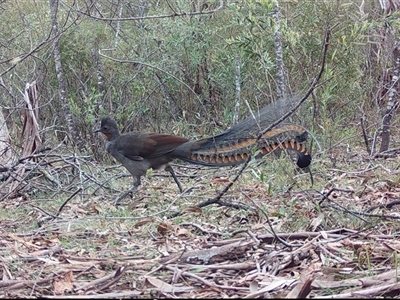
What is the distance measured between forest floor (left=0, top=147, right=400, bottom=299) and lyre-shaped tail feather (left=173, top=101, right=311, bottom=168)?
283 millimetres

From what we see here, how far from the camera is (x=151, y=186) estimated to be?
6.26 metres

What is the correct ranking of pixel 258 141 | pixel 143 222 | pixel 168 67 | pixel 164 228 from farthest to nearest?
pixel 168 67 → pixel 258 141 → pixel 143 222 → pixel 164 228

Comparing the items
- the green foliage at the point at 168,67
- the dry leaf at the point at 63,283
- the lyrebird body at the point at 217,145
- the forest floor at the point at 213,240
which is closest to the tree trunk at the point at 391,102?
the green foliage at the point at 168,67

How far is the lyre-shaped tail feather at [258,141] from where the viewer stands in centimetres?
477

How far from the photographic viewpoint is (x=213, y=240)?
3.73m

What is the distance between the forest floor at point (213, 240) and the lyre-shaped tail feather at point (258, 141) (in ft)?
0.93

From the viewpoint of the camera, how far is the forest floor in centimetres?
278

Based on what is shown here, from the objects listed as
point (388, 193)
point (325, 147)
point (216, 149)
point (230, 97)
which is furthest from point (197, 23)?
point (388, 193)

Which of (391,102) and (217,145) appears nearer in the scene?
(217,145)

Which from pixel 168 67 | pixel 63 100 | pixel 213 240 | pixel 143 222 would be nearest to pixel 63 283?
pixel 213 240

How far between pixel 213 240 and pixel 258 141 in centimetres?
120

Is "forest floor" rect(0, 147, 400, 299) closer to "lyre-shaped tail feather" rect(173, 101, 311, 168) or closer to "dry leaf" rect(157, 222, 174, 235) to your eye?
"dry leaf" rect(157, 222, 174, 235)

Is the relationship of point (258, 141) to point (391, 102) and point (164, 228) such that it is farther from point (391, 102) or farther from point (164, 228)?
point (391, 102)

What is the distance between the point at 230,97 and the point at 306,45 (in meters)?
1.62
